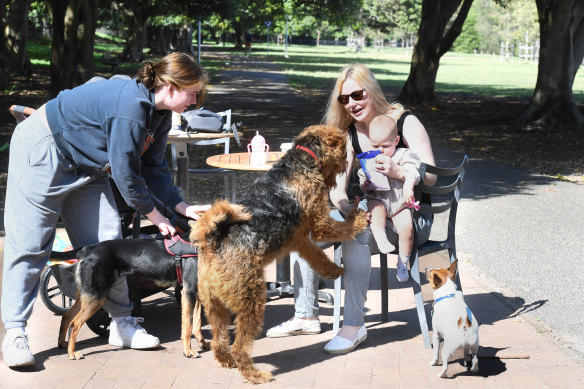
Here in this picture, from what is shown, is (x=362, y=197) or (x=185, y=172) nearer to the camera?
(x=362, y=197)

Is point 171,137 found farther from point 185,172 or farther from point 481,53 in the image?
point 481,53

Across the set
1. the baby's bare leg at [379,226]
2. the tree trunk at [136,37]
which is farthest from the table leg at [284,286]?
the tree trunk at [136,37]

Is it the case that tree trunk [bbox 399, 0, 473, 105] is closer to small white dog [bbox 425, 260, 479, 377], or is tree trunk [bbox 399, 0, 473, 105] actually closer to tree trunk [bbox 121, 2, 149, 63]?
small white dog [bbox 425, 260, 479, 377]

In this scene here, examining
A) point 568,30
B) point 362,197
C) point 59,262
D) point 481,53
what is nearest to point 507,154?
point 568,30

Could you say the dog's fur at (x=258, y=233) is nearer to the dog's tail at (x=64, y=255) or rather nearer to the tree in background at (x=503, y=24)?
the dog's tail at (x=64, y=255)

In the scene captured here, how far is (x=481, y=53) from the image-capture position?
336 ft

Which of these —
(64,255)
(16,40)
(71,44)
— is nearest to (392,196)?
(64,255)

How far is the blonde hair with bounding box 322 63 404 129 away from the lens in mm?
4703

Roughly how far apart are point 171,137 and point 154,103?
121 inches

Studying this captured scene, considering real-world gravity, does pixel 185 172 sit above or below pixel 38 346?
above

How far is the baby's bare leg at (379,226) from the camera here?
15.1 feet

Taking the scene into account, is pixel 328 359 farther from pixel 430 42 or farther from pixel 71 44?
pixel 430 42

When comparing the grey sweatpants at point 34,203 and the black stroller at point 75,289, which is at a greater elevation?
the grey sweatpants at point 34,203

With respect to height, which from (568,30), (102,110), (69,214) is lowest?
(69,214)
